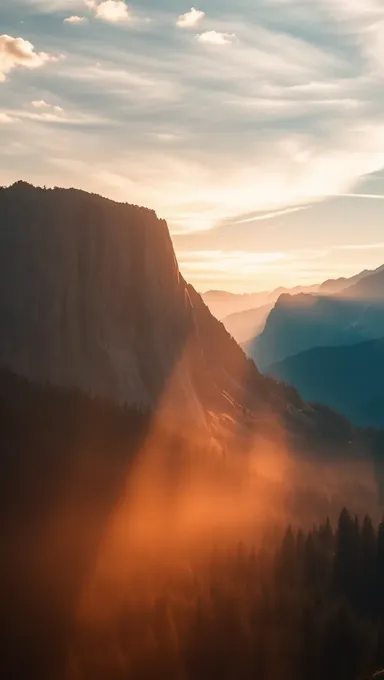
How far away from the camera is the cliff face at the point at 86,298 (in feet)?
563

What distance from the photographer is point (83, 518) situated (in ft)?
387

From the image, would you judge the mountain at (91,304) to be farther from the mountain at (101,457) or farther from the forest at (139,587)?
the forest at (139,587)

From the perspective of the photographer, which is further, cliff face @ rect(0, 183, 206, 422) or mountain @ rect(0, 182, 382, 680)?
cliff face @ rect(0, 183, 206, 422)

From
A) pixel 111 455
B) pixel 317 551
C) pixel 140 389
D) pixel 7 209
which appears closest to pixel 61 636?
pixel 317 551

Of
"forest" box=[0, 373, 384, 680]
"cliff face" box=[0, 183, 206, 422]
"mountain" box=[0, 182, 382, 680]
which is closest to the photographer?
"forest" box=[0, 373, 384, 680]

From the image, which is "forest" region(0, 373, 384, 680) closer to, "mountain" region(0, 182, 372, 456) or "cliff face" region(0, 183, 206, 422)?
"cliff face" region(0, 183, 206, 422)

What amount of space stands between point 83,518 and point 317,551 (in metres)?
37.8

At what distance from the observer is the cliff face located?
563ft

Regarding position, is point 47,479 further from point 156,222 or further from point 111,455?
point 156,222

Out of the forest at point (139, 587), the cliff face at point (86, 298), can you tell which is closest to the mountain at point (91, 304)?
the cliff face at point (86, 298)

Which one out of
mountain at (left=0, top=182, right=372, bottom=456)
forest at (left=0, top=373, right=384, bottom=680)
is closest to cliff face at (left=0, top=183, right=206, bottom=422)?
mountain at (left=0, top=182, right=372, bottom=456)

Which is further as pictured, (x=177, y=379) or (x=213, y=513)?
(x=177, y=379)

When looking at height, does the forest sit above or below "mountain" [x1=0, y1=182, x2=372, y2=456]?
below

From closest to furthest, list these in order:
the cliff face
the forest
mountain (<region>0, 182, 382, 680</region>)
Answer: the forest, mountain (<region>0, 182, 382, 680</region>), the cliff face
